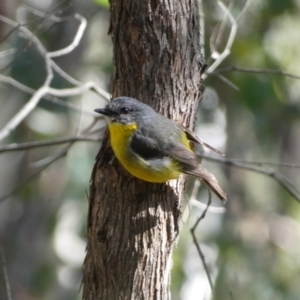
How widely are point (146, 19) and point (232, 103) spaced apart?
345 cm

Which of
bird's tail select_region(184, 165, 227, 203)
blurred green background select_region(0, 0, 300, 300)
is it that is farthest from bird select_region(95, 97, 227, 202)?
blurred green background select_region(0, 0, 300, 300)

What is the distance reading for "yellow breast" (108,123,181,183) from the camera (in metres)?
3.47

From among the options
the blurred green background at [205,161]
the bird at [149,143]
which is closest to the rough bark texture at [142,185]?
the bird at [149,143]

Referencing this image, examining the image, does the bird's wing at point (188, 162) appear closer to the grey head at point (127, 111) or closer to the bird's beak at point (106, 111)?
the grey head at point (127, 111)

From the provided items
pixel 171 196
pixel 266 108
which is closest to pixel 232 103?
pixel 266 108

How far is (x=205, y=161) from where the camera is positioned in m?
6.78

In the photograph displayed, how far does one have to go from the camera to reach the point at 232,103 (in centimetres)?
677

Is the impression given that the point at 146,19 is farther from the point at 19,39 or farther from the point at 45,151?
the point at 45,151

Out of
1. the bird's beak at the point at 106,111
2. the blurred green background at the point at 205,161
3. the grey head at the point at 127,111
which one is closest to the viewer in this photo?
the grey head at the point at 127,111

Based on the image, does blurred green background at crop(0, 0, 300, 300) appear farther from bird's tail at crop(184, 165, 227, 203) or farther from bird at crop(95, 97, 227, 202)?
bird at crop(95, 97, 227, 202)

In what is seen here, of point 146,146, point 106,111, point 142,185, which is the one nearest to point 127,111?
point 106,111

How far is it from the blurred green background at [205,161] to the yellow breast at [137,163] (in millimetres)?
1774

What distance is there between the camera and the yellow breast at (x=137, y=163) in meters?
3.47

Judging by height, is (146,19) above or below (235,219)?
below
